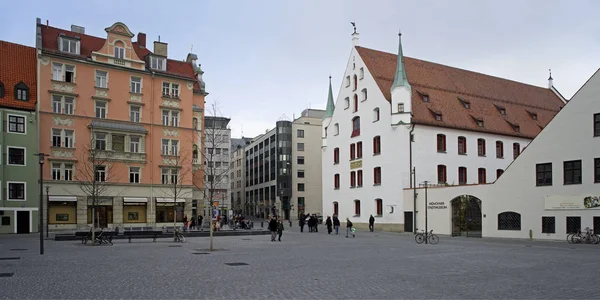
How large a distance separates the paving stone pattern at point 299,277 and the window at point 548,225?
13.7m

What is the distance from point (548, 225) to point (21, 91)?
43844 mm

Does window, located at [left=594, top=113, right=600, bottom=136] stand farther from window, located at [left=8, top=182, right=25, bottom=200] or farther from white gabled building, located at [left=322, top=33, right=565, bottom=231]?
window, located at [left=8, top=182, right=25, bottom=200]

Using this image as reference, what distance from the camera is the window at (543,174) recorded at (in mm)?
35781

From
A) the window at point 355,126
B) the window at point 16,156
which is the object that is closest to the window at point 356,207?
the window at point 355,126

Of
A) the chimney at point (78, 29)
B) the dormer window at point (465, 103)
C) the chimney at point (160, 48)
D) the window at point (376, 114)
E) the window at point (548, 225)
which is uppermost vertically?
the chimney at point (78, 29)

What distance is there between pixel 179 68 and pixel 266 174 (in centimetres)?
5499

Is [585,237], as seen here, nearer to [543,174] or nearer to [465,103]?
[543,174]

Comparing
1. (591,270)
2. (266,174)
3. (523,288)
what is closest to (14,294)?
(523,288)

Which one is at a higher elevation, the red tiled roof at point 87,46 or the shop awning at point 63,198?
the red tiled roof at point 87,46

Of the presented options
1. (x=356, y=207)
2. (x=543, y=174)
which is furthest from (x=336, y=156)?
(x=543, y=174)

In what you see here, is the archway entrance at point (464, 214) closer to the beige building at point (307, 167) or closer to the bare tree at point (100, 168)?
the bare tree at point (100, 168)

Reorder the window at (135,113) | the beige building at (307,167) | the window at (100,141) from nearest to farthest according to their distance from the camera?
the window at (100,141)
the window at (135,113)
the beige building at (307,167)

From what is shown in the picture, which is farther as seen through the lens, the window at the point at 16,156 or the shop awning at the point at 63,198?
the shop awning at the point at 63,198

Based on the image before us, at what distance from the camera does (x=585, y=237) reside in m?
31.7
